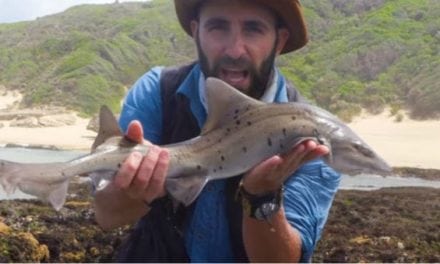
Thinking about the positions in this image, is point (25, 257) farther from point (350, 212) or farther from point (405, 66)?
point (405, 66)

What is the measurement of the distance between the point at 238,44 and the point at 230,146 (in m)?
0.69

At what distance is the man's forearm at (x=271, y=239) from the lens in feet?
13.5

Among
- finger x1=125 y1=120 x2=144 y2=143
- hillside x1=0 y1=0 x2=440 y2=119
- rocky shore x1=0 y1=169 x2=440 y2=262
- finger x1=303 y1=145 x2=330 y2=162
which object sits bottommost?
hillside x1=0 y1=0 x2=440 y2=119

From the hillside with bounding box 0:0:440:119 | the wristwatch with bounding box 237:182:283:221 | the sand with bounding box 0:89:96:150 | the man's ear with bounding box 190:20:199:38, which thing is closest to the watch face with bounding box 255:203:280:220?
the wristwatch with bounding box 237:182:283:221

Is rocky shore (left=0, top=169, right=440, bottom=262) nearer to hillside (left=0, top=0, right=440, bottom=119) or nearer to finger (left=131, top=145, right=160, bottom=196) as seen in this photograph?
finger (left=131, top=145, right=160, bottom=196)

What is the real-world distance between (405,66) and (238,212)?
43.2m

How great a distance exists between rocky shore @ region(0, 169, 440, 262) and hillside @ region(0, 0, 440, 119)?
20924mm

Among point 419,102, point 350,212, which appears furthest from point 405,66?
point 350,212

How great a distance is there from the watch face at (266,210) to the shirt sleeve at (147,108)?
80cm

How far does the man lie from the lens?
13.3 feet

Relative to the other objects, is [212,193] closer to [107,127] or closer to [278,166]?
[278,166]

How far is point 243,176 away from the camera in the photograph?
153 inches

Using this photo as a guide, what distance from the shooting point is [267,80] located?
13.8 ft

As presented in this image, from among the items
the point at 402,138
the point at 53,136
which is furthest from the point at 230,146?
the point at 53,136
